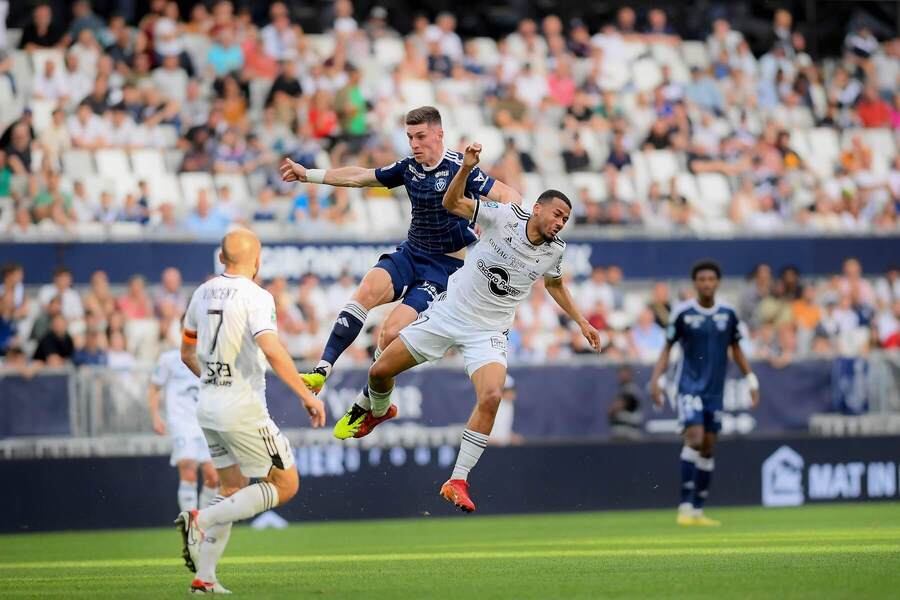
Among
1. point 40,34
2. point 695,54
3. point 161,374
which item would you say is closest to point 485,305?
point 161,374

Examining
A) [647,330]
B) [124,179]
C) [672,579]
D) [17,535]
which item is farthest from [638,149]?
[672,579]

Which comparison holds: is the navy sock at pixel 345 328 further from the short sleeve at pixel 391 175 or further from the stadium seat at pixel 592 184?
the stadium seat at pixel 592 184

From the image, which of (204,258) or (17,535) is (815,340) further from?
(17,535)

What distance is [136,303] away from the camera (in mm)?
20125

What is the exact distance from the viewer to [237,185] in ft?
73.9

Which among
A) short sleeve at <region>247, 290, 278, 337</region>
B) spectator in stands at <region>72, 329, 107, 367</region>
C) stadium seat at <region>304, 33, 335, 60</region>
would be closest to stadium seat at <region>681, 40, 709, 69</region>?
stadium seat at <region>304, 33, 335, 60</region>

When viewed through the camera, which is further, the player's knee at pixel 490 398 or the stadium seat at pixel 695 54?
the stadium seat at pixel 695 54

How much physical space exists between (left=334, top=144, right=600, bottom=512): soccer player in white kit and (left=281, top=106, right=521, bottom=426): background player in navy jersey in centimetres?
30

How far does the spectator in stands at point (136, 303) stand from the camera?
789 inches

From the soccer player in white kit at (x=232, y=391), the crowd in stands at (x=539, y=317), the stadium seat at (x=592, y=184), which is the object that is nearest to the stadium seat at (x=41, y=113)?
the crowd in stands at (x=539, y=317)

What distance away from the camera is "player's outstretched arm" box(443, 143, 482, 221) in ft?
36.3

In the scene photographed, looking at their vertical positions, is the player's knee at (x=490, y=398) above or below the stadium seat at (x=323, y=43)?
below

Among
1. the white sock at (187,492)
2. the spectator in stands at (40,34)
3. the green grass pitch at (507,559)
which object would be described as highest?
the spectator in stands at (40,34)

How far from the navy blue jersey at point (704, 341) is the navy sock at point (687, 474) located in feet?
2.23
